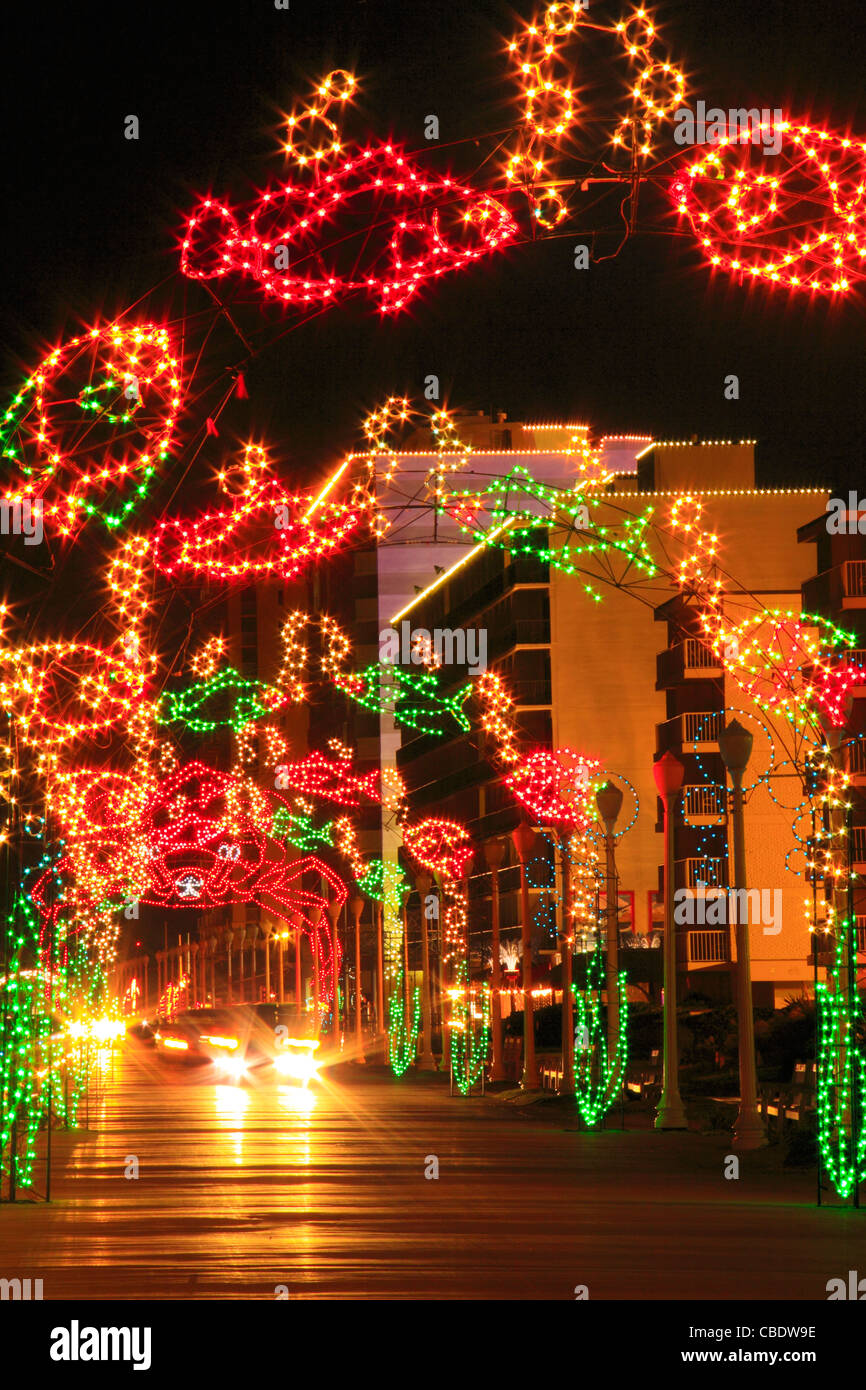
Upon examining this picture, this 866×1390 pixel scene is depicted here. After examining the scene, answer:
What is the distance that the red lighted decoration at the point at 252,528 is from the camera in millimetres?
15420

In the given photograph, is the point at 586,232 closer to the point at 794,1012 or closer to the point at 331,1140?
the point at 331,1140

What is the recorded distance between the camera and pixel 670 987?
21562mm

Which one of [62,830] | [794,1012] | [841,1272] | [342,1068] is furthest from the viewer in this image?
[342,1068]

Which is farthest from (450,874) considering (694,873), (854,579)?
(854,579)

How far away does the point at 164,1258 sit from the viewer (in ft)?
34.2

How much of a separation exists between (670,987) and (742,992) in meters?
3.05

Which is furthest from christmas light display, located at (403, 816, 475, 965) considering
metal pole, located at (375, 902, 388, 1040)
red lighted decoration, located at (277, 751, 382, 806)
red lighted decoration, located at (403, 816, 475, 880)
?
metal pole, located at (375, 902, 388, 1040)

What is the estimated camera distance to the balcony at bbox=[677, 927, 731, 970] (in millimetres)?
56375

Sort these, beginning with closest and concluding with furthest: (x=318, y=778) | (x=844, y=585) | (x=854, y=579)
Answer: (x=318, y=778)
(x=844, y=585)
(x=854, y=579)

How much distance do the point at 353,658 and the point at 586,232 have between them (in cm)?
8656

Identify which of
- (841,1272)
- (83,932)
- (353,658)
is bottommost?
(841,1272)

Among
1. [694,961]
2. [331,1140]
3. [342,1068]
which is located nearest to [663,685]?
[694,961]

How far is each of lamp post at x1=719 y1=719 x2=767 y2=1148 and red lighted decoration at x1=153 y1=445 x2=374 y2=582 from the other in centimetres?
368

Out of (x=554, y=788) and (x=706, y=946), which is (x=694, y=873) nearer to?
(x=706, y=946)
